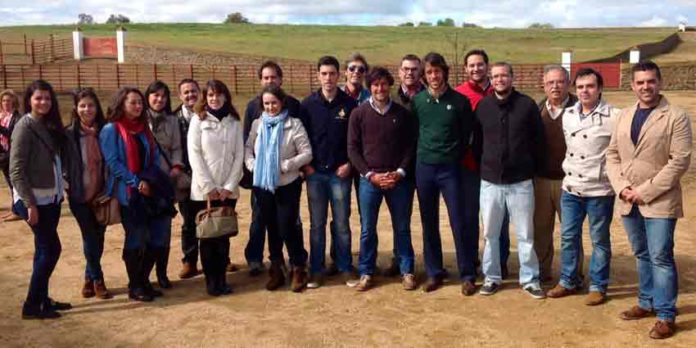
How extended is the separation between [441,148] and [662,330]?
1.98 m

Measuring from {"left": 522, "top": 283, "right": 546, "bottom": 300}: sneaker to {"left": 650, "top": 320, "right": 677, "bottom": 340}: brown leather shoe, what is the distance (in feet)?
3.10

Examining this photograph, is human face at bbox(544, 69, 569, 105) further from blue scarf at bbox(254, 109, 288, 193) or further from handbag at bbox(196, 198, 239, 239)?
handbag at bbox(196, 198, 239, 239)

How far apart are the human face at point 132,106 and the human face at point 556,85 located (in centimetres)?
314

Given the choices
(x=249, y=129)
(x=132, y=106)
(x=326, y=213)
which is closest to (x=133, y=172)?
(x=132, y=106)

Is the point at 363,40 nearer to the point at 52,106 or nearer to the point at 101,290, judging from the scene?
the point at 101,290

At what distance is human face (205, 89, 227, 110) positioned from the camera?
5.55 m

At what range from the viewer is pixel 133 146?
5441mm

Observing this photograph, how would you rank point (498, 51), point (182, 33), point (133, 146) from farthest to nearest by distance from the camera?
1. point (182, 33)
2. point (498, 51)
3. point (133, 146)

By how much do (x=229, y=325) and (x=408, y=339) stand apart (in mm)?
1315

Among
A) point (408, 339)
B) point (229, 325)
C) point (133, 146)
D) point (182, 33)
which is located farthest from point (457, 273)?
point (182, 33)

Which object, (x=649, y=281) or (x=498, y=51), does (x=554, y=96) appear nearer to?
(x=649, y=281)

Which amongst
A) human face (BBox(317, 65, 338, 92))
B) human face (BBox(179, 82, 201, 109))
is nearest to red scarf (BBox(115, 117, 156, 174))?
human face (BBox(179, 82, 201, 109))

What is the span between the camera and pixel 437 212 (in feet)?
18.7

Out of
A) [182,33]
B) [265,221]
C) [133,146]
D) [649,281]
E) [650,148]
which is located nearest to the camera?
[650,148]
